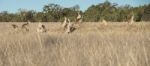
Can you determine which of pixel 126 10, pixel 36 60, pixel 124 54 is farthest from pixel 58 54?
pixel 126 10

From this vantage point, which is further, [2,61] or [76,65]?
[2,61]

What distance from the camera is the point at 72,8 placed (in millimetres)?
47594

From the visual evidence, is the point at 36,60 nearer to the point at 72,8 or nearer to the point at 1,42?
the point at 1,42

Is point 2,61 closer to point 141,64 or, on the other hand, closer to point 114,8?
point 141,64

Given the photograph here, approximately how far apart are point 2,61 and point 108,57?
3.73 feet

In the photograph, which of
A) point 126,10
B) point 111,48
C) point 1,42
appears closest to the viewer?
point 111,48

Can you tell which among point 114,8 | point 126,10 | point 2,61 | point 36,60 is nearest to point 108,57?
point 36,60

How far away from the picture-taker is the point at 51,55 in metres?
5.04

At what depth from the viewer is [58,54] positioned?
Answer: 5.11 meters

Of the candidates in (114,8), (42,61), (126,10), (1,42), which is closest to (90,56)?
(42,61)

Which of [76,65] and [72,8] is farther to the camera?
[72,8]

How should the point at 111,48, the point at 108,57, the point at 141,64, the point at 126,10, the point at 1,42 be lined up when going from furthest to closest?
the point at 126,10 < the point at 1,42 < the point at 111,48 < the point at 108,57 < the point at 141,64

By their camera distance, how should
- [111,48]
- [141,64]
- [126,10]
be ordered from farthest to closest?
[126,10] → [111,48] → [141,64]

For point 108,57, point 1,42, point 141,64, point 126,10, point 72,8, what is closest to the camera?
point 141,64
